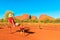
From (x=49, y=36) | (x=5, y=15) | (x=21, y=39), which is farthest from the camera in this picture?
(x=5, y=15)

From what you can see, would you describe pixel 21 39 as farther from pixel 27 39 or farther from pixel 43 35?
pixel 43 35

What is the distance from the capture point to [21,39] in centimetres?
1440

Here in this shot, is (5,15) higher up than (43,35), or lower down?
higher up

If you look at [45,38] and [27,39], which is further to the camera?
[45,38]

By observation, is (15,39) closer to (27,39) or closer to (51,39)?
(27,39)

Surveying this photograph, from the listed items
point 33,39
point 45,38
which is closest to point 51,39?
point 45,38

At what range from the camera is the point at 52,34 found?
57.7ft

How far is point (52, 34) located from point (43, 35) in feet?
3.88

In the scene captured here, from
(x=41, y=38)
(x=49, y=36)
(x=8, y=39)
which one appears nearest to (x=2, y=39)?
(x=8, y=39)

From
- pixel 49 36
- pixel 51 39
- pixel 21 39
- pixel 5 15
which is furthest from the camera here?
pixel 5 15

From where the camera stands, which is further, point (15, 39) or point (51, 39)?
point (51, 39)

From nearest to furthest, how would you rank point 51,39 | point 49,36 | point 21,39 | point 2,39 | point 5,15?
point 2,39, point 21,39, point 51,39, point 49,36, point 5,15

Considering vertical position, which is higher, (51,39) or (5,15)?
(5,15)

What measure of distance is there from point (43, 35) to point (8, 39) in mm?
4598
